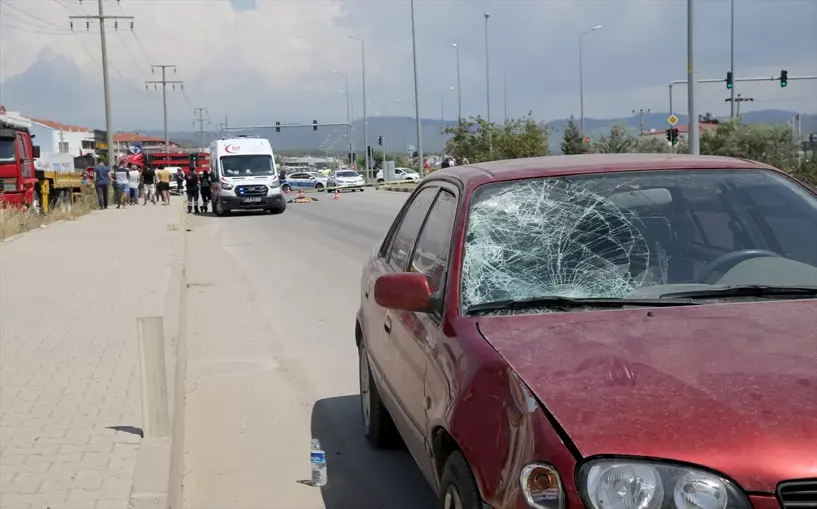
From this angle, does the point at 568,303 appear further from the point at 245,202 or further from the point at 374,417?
the point at 245,202

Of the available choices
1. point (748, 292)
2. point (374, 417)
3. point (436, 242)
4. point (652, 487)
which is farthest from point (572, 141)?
point (652, 487)

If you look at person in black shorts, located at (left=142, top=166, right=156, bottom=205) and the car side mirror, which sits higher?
person in black shorts, located at (left=142, top=166, right=156, bottom=205)

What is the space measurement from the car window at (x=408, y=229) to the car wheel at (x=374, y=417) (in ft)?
2.24

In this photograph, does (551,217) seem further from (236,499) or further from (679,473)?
(236,499)

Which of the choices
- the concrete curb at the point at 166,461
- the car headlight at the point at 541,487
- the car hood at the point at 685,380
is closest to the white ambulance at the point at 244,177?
the concrete curb at the point at 166,461

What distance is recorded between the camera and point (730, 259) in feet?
13.4

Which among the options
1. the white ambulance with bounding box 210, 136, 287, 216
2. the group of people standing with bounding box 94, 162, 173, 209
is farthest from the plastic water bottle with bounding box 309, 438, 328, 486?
the group of people standing with bounding box 94, 162, 173, 209

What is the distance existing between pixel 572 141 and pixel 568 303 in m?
57.5

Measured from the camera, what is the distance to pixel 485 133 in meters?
50.5

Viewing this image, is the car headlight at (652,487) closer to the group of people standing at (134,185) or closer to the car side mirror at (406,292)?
the car side mirror at (406,292)

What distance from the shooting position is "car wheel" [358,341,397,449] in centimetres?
548

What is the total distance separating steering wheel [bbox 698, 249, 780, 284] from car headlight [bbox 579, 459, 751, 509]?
1.52 meters

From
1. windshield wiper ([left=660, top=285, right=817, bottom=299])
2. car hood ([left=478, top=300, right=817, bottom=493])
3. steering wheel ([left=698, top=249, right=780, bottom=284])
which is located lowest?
car hood ([left=478, top=300, right=817, bottom=493])

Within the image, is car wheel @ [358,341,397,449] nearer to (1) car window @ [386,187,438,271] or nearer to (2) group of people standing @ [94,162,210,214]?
(1) car window @ [386,187,438,271]
